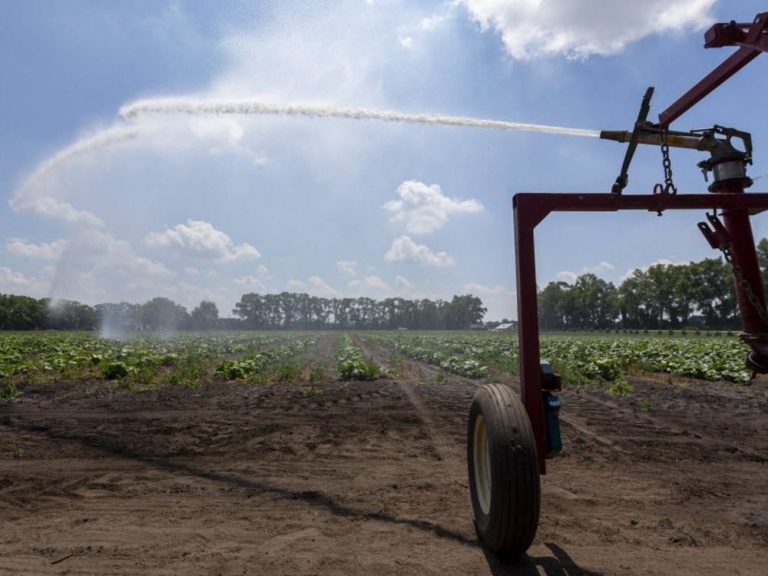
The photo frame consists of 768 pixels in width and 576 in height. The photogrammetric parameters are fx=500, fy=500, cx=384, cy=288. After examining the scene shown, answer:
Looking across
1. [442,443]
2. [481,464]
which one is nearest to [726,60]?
[481,464]

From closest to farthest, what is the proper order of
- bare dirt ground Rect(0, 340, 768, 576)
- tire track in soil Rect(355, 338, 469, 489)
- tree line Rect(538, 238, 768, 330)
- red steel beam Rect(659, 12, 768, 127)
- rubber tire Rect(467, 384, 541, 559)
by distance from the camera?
rubber tire Rect(467, 384, 541, 559), red steel beam Rect(659, 12, 768, 127), bare dirt ground Rect(0, 340, 768, 576), tire track in soil Rect(355, 338, 469, 489), tree line Rect(538, 238, 768, 330)

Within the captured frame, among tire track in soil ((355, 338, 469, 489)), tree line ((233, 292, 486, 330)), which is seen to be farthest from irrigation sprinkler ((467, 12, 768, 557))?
tree line ((233, 292, 486, 330))

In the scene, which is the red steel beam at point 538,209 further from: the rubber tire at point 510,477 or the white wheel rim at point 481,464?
the white wheel rim at point 481,464

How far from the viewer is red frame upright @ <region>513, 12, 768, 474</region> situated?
3.45 m

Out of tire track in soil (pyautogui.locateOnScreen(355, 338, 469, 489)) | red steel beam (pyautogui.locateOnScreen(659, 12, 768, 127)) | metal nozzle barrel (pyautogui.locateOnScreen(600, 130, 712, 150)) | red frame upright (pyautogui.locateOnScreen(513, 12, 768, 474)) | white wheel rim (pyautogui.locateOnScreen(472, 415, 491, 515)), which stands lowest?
tire track in soil (pyautogui.locateOnScreen(355, 338, 469, 489))

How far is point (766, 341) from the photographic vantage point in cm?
365

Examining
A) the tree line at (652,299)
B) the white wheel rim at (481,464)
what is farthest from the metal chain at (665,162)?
the tree line at (652,299)

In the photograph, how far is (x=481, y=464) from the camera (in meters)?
4.02

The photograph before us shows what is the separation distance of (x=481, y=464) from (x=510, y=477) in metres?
0.98

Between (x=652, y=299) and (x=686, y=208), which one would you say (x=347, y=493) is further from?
(x=652, y=299)

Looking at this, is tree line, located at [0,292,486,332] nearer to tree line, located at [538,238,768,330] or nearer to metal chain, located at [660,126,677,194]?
tree line, located at [538,238,768,330]

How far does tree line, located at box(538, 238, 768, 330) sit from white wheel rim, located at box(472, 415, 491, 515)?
1919 inches

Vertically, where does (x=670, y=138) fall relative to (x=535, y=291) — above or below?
above

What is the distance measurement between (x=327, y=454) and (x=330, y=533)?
9.51 ft
